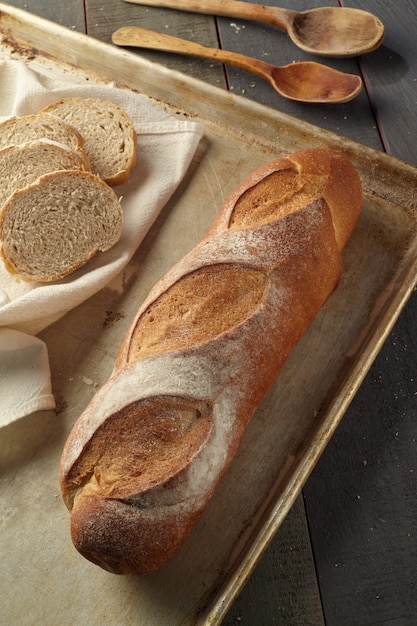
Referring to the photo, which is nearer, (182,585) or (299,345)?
(182,585)

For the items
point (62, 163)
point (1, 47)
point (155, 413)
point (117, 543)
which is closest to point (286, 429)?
point (155, 413)

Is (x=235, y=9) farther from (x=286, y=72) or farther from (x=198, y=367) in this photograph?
(x=198, y=367)

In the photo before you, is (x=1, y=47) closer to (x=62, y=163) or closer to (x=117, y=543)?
(x=62, y=163)

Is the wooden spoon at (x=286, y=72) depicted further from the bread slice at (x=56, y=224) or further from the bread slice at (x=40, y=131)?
the bread slice at (x=56, y=224)

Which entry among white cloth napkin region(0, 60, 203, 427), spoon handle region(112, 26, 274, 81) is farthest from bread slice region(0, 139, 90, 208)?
spoon handle region(112, 26, 274, 81)

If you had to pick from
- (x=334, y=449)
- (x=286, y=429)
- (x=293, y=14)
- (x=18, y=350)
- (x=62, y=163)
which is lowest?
(x=334, y=449)

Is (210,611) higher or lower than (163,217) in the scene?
lower

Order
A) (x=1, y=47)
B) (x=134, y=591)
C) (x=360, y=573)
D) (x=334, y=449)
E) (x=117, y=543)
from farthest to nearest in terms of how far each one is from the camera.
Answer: (x=1, y=47), (x=334, y=449), (x=360, y=573), (x=134, y=591), (x=117, y=543)

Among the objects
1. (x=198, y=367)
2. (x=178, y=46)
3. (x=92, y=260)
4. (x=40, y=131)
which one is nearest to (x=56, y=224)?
(x=92, y=260)
